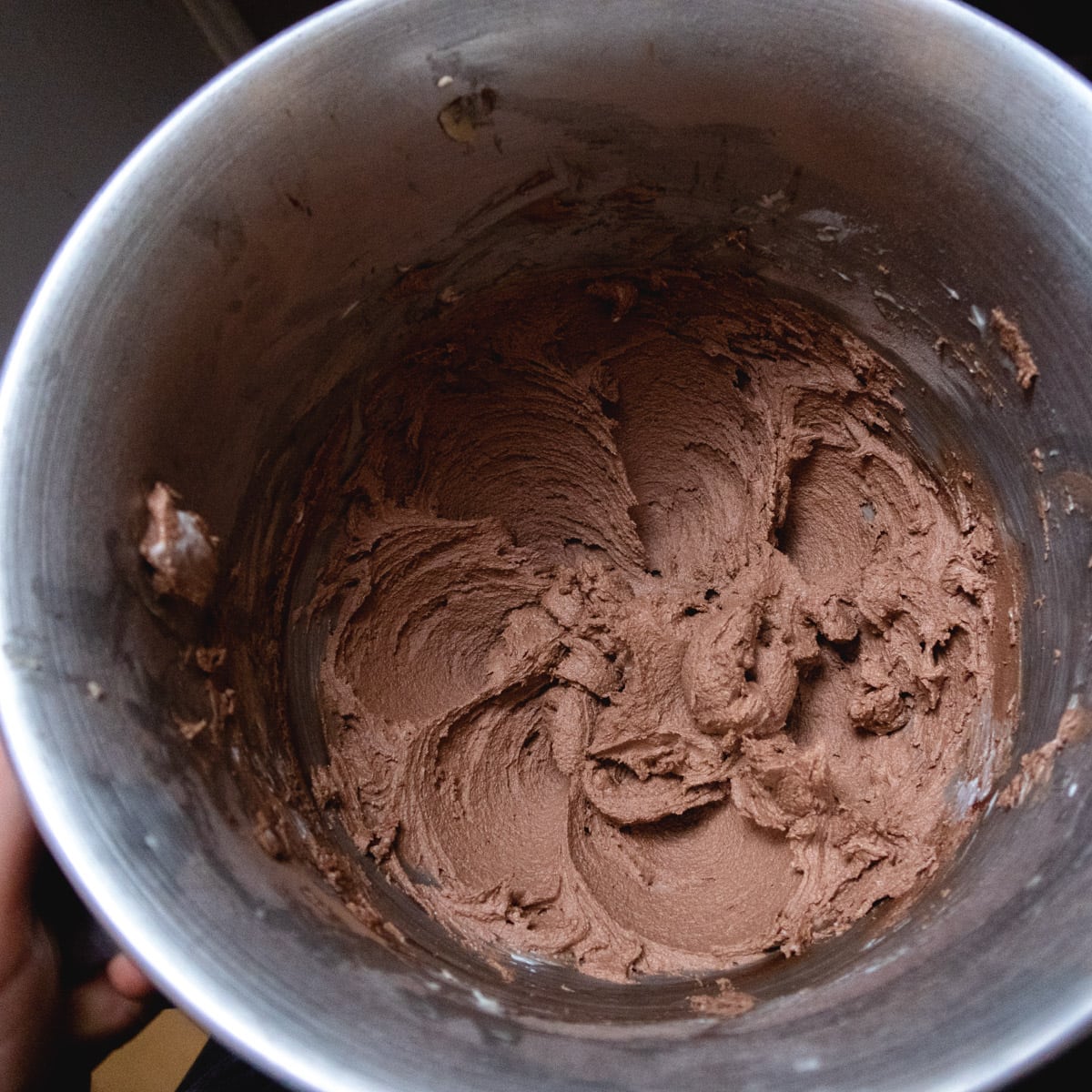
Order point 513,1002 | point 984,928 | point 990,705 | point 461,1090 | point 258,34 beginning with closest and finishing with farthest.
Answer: point 461,1090
point 984,928
point 513,1002
point 990,705
point 258,34

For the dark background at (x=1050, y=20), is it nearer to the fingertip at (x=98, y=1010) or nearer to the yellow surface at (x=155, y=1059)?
the fingertip at (x=98, y=1010)

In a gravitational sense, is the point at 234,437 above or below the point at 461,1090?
above

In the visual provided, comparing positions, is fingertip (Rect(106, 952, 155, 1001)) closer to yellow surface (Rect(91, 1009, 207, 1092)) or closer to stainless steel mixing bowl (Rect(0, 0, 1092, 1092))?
stainless steel mixing bowl (Rect(0, 0, 1092, 1092))

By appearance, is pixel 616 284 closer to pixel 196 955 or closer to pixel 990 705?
pixel 990 705

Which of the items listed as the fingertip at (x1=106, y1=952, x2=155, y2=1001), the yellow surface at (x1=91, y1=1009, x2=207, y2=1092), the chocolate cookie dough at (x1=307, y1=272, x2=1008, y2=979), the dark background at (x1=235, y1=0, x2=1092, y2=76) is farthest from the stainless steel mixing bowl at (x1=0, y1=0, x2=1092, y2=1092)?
the yellow surface at (x1=91, y1=1009, x2=207, y2=1092)

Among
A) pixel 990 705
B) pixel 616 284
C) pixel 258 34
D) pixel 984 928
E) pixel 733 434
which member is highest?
pixel 258 34

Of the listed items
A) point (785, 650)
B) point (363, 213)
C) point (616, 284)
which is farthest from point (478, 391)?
point (785, 650)

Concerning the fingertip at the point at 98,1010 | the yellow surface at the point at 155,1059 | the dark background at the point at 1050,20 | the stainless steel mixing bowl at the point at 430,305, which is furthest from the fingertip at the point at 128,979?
the dark background at the point at 1050,20

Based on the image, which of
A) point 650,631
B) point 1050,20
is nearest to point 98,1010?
point 650,631
